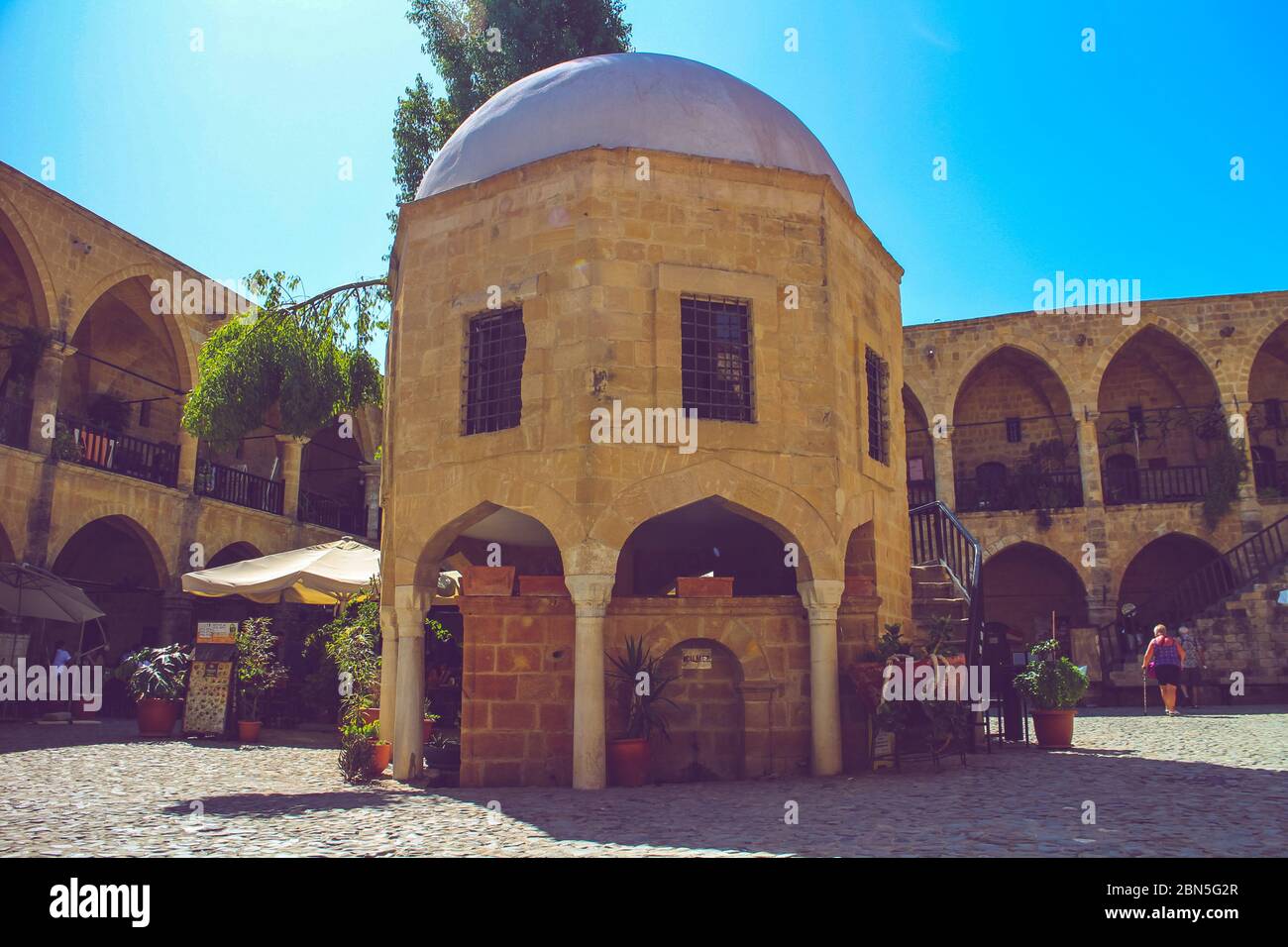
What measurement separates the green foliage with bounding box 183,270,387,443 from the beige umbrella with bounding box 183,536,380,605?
192 cm

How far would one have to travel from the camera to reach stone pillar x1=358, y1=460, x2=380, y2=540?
82.7 ft

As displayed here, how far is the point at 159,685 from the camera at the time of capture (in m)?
12.4

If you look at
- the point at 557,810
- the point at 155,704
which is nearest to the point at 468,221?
the point at 557,810

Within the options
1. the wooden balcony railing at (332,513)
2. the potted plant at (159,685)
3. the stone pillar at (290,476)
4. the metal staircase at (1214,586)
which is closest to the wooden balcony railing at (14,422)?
the stone pillar at (290,476)

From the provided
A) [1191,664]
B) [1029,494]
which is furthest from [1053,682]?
[1029,494]

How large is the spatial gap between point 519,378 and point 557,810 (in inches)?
155

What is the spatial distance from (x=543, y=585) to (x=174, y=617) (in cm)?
1271

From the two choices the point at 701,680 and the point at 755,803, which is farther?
the point at 701,680

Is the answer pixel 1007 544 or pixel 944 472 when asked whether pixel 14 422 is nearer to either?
pixel 944 472

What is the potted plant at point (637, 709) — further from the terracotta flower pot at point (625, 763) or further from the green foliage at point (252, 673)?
the green foliage at point (252, 673)

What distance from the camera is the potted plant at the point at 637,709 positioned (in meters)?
8.19
